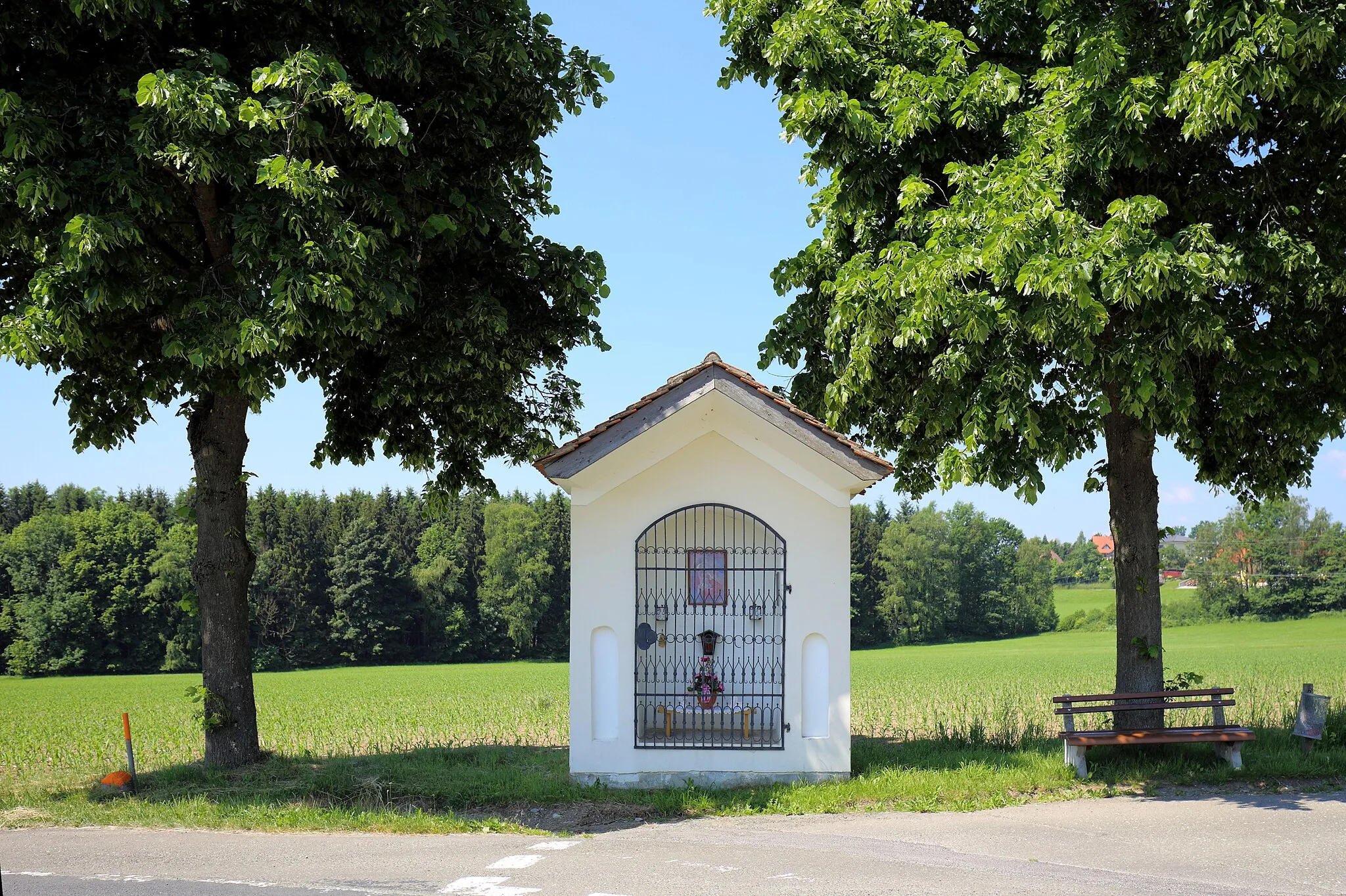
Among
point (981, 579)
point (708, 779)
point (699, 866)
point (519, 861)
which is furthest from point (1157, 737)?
point (981, 579)

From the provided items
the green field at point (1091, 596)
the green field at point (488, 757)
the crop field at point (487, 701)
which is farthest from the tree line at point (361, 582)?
the green field at point (488, 757)

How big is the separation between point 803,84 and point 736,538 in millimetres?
5575

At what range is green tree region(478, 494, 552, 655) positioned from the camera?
5991cm

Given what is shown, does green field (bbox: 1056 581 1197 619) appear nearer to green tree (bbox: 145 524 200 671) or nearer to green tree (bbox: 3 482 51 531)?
green tree (bbox: 145 524 200 671)

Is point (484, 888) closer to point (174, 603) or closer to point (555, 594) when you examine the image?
point (174, 603)

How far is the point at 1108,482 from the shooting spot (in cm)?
1349

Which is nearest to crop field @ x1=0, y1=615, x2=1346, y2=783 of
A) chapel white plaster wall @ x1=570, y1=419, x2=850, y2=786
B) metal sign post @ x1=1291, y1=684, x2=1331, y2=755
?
metal sign post @ x1=1291, y1=684, x2=1331, y2=755

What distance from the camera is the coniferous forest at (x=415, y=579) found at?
53.8 m

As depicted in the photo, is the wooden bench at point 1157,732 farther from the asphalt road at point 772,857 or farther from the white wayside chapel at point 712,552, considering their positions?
the white wayside chapel at point 712,552

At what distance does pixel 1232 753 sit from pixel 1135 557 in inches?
101

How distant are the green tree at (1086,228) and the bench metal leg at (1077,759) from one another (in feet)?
6.83

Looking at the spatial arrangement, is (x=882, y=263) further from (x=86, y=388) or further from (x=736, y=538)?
(x=86, y=388)

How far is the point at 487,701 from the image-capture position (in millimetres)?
27078

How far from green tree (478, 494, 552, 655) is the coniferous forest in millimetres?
112
